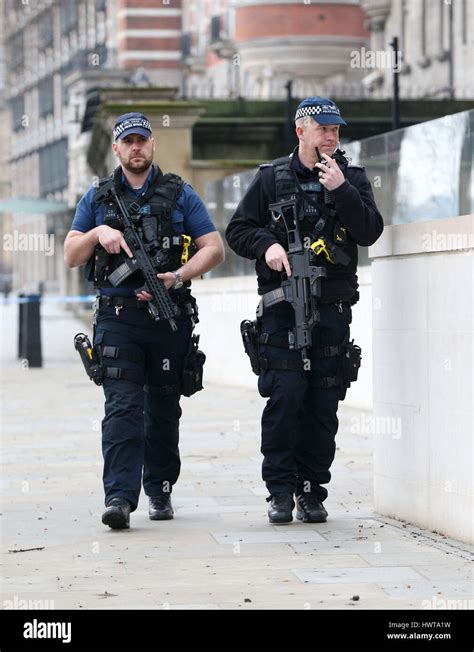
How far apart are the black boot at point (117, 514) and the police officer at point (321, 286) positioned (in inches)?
27.7

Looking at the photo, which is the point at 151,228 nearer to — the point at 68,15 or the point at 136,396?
the point at 136,396

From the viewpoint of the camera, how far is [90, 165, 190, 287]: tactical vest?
8555mm

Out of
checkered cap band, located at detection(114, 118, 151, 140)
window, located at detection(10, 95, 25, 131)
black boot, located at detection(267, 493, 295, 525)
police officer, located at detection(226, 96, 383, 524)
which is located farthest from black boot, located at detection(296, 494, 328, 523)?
window, located at detection(10, 95, 25, 131)

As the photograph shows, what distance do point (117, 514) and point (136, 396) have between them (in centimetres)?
60

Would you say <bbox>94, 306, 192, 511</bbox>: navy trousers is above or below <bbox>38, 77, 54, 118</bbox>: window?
below

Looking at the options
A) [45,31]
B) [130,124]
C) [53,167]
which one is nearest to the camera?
[130,124]

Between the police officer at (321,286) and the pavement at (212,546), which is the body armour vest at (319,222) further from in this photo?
the pavement at (212,546)

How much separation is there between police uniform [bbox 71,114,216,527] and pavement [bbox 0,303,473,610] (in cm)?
40

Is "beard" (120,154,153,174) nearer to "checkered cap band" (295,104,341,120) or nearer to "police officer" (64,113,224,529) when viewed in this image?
"police officer" (64,113,224,529)

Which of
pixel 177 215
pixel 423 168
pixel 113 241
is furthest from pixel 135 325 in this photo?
pixel 423 168

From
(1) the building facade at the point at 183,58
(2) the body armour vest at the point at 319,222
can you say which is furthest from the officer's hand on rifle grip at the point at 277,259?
(1) the building facade at the point at 183,58

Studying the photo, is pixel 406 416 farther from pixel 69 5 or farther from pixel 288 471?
pixel 69 5

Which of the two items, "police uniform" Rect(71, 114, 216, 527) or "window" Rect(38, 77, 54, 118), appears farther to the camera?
"window" Rect(38, 77, 54, 118)

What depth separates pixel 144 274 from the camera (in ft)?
27.8
